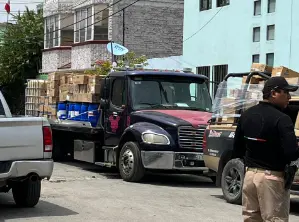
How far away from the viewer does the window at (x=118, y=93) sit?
1307 centimetres

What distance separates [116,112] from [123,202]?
3.93 meters

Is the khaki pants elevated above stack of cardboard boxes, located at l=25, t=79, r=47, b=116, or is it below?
below

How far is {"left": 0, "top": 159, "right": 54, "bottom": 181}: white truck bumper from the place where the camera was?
25.8ft

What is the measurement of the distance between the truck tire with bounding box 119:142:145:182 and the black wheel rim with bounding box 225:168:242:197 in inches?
102

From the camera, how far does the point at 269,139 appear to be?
5.26m

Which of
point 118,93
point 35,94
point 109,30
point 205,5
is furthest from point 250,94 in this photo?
point 109,30

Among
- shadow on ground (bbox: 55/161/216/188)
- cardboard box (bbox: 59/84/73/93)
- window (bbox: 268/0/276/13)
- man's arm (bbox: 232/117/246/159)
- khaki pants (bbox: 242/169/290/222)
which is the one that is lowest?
shadow on ground (bbox: 55/161/216/188)

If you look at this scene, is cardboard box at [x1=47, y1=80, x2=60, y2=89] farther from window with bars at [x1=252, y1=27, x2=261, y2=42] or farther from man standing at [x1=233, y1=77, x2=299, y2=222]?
man standing at [x1=233, y1=77, x2=299, y2=222]

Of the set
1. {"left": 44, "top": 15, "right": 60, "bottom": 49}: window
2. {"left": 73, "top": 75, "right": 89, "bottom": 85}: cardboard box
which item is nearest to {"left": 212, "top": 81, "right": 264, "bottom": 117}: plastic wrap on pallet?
{"left": 73, "top": 75, "right": 89, "bottom": 85}: cardboard box

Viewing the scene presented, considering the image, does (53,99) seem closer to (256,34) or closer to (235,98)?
(235,98)

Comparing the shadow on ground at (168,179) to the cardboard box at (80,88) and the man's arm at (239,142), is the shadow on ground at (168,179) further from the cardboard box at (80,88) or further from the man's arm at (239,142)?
the man's arm at (239,142)

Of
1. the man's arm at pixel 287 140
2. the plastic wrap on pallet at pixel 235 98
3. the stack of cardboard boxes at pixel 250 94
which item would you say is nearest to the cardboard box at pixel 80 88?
the plastic wrap on pallet at pixel 235 98

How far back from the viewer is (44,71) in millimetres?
34469

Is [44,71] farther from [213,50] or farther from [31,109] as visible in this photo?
[31,109]
